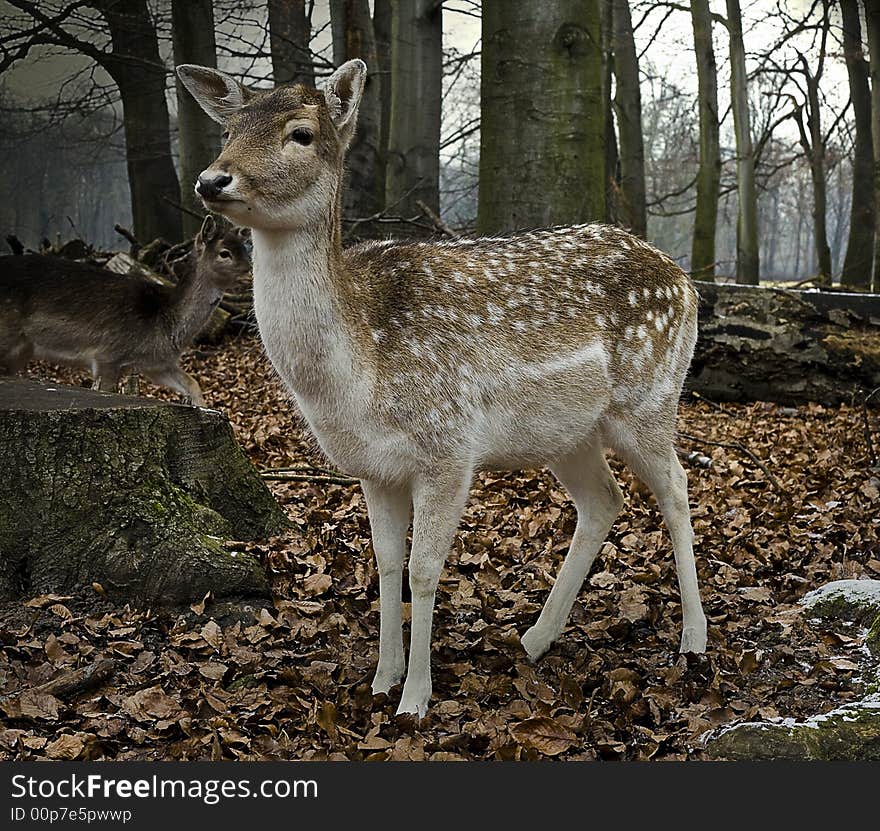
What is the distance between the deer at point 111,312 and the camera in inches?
337

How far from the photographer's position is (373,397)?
339cm

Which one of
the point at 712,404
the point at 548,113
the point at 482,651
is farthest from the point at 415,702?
the point at 712,404

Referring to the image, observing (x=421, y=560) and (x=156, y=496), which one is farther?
(x=156, y=496)

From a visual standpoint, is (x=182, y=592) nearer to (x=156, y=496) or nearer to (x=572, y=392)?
(x=156, y=496)

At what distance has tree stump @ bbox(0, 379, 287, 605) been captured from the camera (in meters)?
4.18

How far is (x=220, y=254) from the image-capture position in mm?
8766

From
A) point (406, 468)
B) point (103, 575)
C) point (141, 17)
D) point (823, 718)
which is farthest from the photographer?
point (141, 17)

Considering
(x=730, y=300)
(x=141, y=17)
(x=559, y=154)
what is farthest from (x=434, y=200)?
(x=559, y=154)

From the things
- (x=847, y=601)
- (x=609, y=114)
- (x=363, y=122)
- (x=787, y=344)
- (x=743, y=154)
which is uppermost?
(x=609, y=114)

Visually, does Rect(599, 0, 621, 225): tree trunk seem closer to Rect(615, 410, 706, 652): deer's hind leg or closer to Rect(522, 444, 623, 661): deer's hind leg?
Rect(522, 444, 623, 661): deer's hind leg

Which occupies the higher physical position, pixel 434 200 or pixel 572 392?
pixel 434 200

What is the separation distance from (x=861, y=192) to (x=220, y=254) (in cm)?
1458

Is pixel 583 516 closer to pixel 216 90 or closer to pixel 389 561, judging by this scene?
pixel 389 561

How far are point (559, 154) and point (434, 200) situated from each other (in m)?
7.33
